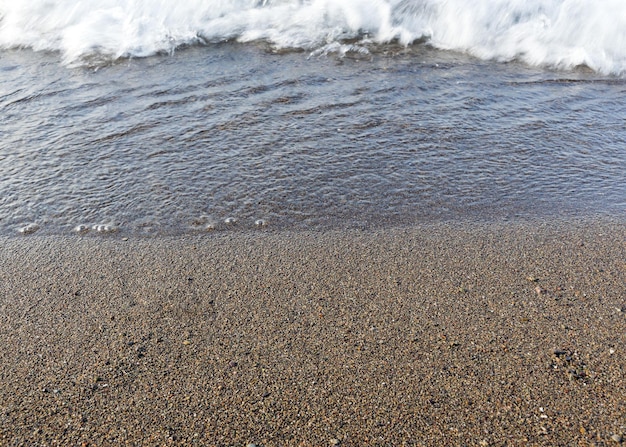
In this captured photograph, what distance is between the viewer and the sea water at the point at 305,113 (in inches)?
160

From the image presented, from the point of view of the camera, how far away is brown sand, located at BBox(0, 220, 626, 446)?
2.31 metres

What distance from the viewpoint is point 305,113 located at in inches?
216

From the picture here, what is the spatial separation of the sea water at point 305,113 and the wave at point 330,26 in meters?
0.03

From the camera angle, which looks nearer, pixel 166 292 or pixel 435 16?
pixel 166 292

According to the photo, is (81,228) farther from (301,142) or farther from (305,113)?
(305,113)

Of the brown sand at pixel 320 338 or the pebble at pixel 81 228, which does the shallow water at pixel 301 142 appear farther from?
the brown sand at pixel 320 338

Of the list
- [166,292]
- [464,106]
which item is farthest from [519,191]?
[166,292]

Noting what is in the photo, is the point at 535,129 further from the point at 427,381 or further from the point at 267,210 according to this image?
the point at 427,381

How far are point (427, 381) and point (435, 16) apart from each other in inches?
271

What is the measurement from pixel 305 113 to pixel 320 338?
10.4 feet

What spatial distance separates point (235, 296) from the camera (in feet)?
10.3

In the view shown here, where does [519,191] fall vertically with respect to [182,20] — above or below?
below

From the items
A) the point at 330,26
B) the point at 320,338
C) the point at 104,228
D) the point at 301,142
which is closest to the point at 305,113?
the point at 301,142

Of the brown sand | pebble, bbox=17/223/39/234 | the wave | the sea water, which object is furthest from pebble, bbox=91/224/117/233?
the wave
